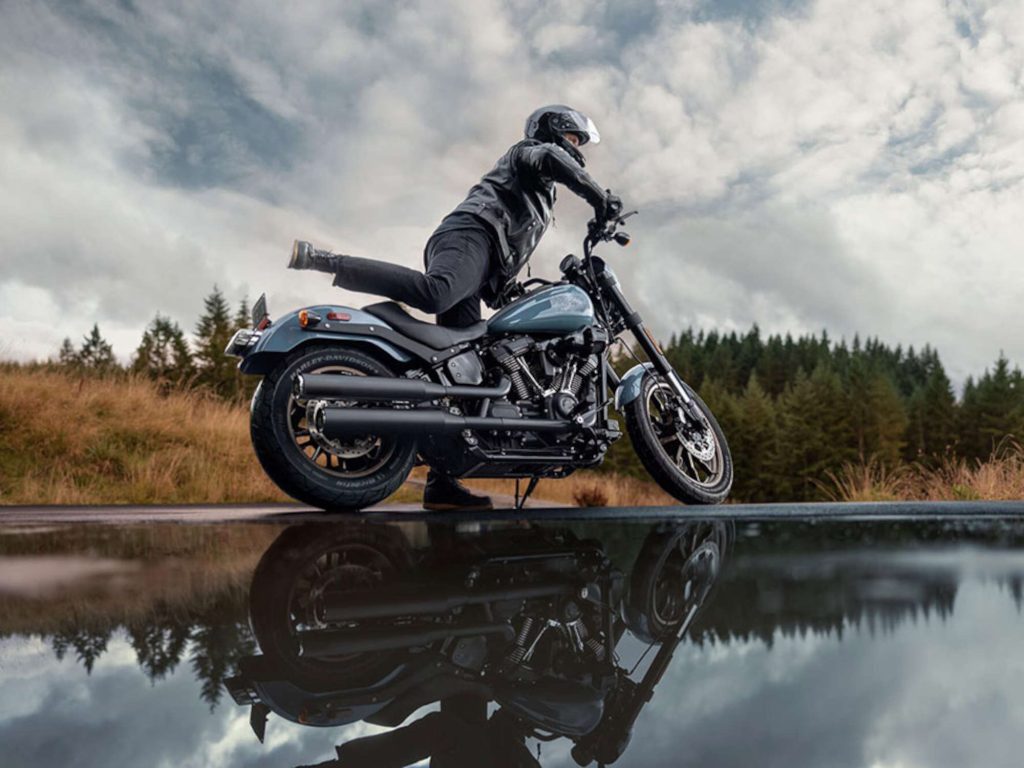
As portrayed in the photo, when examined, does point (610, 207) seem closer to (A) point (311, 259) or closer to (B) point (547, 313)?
(B) point (547, 313)

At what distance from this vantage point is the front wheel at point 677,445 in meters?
4.86

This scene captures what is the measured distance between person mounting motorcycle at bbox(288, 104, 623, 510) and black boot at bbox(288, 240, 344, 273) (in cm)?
6

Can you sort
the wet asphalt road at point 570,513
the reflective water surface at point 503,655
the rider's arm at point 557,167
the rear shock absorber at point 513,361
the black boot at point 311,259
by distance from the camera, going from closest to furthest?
1. the reflective water surface at point 503,655
2. the wet asphalt road at point 570,513
3. the black boot at point 311,259
4. the rear shock absorber at point 513,361
5. the rider's arm at point 557,167

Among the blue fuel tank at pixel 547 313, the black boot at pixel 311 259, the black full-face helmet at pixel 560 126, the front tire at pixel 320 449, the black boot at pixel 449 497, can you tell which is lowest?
the black boot at pixel 449 497

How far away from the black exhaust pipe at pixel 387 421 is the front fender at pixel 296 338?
38 cm

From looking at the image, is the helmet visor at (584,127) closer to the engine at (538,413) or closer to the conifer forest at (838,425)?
the engine at (538,413)

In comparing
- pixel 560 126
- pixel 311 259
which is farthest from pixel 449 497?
pixel 560 126

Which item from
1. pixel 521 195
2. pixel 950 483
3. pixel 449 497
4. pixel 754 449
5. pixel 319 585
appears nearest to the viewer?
pixel 319 585

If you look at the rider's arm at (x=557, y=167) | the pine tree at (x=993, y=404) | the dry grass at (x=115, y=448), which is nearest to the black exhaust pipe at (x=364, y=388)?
the rider's arm at (x=557, y=167)

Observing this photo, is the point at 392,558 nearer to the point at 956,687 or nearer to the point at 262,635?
the point at 262,635

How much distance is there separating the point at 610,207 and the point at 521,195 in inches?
21.4

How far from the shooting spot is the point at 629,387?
4965mm

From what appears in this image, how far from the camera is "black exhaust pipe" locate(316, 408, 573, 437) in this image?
3631mm

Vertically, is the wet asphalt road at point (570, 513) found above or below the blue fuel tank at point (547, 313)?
below
